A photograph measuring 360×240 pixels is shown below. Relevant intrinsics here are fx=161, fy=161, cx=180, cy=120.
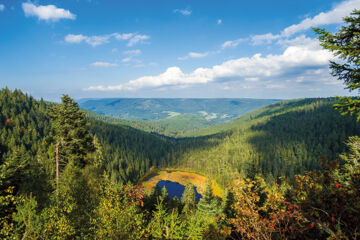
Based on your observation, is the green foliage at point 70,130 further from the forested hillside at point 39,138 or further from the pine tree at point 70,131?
the forested hillside at point 39,138

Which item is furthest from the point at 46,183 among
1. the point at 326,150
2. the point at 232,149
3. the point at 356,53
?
the point at 326,150

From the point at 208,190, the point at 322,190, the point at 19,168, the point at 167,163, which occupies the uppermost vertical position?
the point at 322,190

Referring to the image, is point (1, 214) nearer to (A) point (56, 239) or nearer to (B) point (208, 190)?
(A) point (56, 239)

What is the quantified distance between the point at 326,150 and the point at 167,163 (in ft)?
475

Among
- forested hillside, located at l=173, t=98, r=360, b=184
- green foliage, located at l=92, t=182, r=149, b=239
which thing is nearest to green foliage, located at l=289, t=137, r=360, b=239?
green foliage, located at l=92, t=182, r=149, b=239

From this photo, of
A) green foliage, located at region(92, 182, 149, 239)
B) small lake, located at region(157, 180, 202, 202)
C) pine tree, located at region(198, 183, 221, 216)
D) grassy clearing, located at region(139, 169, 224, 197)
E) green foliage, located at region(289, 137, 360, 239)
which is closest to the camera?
green foliage, located at region(289, 137, 360, 239)

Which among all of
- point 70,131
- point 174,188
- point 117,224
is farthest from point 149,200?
point 174,188

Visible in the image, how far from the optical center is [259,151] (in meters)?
160

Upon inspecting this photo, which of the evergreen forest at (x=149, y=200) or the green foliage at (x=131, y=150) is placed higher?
the evergreen forest at (x=149, y=200)

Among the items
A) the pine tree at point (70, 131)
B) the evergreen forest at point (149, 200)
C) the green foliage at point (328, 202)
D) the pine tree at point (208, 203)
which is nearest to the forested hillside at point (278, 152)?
the pine tree at point (208, 203)

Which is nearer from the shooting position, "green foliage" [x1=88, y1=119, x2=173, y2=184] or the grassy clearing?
the grassy clearing

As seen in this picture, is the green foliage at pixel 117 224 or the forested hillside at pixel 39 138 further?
the forested hillside at pixel 39 138

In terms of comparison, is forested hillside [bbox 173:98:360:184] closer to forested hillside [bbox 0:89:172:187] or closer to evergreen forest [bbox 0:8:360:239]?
forested hillside [bbox 0:89:172:187]

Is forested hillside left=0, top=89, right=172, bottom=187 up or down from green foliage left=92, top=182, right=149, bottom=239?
down
